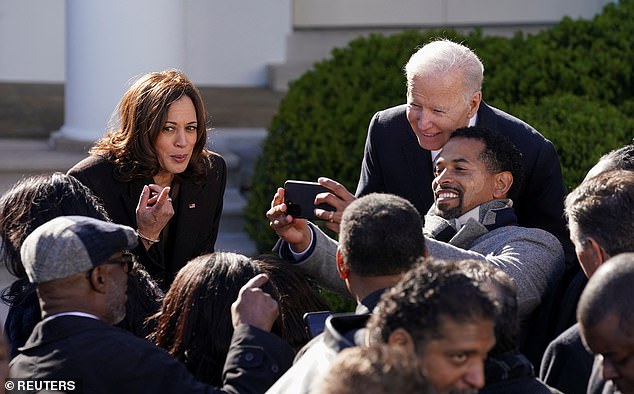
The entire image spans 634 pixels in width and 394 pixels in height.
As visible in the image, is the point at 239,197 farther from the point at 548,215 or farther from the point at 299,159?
the point at 548,215

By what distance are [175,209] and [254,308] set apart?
6.32ft

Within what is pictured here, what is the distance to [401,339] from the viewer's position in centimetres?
250

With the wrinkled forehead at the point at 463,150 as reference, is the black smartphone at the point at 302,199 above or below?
below

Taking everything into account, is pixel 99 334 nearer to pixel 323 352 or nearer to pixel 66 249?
pixel 66 249

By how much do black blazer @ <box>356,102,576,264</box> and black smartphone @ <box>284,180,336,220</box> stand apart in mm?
845

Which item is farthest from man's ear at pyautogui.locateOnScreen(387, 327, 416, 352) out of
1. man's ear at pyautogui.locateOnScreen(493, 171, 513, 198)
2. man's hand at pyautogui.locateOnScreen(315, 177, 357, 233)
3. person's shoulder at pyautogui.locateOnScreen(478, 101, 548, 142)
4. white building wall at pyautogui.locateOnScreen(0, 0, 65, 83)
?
white building wall at pyautogui.locateOnScreen(0, 0, 65, 83)

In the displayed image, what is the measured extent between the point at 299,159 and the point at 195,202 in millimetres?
2334

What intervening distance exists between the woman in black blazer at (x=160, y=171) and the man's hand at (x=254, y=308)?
1.49 m

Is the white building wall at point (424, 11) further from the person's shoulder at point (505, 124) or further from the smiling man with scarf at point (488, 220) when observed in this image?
the smiling man with scarf at point (488, 220)

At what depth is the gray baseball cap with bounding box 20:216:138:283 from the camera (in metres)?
2.95

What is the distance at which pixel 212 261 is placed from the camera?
3309 millimetres

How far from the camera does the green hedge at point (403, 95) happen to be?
699cm

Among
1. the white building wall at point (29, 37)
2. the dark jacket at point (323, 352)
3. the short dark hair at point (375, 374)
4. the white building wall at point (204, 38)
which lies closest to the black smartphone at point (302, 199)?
the dark jacket at point (323, 352)

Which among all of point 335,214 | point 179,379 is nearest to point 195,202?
point 335,214
